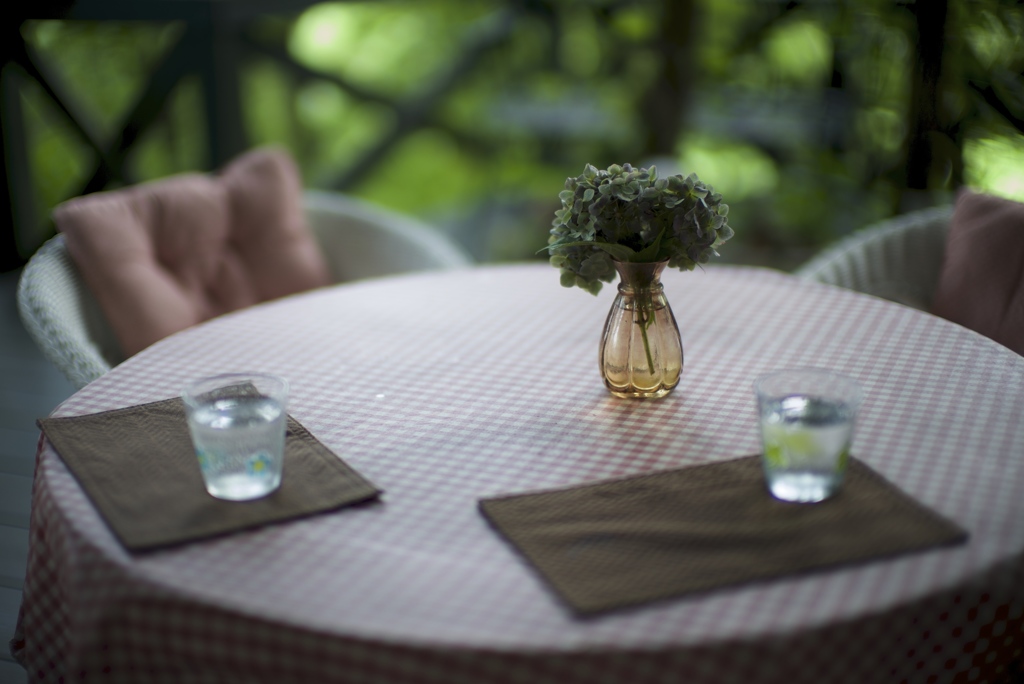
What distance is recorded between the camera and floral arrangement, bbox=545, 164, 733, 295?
4.28 ft

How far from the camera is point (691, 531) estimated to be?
1.07 meters

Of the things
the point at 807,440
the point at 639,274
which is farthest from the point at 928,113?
the point at 807,440

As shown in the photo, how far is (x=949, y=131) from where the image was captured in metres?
3.17

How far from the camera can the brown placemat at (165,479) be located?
1087 mm

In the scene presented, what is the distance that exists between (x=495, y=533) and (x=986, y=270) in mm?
1301

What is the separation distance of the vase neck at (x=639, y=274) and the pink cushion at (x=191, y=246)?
1069 millimetres

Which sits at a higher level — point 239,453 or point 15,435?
point 239,453

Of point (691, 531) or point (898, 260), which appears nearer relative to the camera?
point (691, 531)

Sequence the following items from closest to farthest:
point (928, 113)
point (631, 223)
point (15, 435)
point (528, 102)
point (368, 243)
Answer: point (631, 223)
point (368, 243)
point (15, 435)
point (928, 113)
point (528, 102)

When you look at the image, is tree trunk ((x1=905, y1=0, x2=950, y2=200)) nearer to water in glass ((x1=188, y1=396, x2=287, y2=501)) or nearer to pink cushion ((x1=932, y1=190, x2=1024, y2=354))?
pink cushion ((x1=932, y1=190, x2=1024, y2=354))

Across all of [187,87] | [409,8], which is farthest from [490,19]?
[187,87]

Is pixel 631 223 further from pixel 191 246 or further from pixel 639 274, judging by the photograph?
pixel 191 246

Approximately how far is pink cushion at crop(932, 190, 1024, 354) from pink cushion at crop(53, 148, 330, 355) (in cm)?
135

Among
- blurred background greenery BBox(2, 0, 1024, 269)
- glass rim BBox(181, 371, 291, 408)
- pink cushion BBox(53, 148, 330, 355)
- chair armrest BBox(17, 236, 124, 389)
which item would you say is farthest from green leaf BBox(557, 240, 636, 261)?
blurred background greenery BBox(2, 0, 1024, 269)
